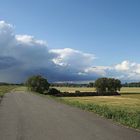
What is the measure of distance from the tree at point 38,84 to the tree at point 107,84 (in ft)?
93.4

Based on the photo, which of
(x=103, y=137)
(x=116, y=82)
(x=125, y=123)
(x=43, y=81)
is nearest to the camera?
(x=103, y=137)

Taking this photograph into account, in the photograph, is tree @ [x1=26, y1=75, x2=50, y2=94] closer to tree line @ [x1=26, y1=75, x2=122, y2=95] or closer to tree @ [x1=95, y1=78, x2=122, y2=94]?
tree line @ [x1=26, y1=75, x2=122, y2=95]

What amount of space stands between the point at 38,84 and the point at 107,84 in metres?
35.3

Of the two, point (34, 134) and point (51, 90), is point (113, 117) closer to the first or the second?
point (34, 134)

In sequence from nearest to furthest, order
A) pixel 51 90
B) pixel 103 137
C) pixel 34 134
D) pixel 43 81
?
pixel 103 137
pixel 34 134
pixel 51 90
pixel 43 81

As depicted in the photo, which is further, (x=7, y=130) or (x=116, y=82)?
(x=116, y=82)

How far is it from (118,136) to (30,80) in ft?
502

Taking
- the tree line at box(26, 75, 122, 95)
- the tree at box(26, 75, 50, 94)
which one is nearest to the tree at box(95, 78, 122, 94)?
the tree line at box(26, 75, 122, 95)

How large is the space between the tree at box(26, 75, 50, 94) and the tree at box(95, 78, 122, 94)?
2847 centimetres

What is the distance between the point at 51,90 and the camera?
145750mm

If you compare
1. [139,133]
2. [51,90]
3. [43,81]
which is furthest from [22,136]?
[43,81]

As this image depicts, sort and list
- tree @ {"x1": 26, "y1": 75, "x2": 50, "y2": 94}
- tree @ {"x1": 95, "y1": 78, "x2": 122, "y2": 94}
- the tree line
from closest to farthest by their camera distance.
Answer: the tree line < tree @ {"x1": 26, "y1": 75, "x2": 50, "y2": 94} < tree @ {"x1": 95, "y1": 78, "x2": 122, "y2": 94}

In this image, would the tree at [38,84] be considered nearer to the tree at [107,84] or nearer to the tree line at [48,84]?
the tree line at [48,84]

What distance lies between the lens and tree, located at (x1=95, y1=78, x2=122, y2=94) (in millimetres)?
177000
